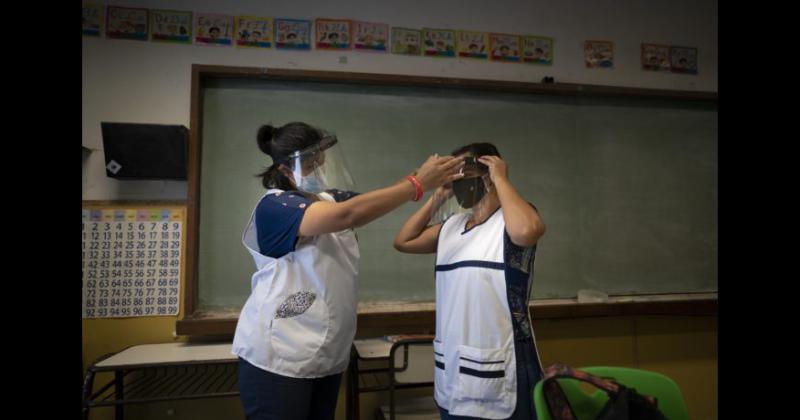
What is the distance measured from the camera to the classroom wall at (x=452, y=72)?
70.9 inches

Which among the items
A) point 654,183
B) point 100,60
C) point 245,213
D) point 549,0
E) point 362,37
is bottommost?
point 245,213

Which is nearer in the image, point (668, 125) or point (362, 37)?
point (362, 37)

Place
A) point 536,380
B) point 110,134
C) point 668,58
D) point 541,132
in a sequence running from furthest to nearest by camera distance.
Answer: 1. point 668,58
2. point 541,132
3. point 110,134
4. point 536,380

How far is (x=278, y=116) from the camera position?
1874mm

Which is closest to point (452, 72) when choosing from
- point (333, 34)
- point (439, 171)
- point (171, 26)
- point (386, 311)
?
point (333, 34)

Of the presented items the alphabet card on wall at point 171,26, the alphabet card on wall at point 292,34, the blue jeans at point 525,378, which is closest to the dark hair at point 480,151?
the blue jeans at point 525,378

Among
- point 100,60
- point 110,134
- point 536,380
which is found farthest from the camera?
point 100,60

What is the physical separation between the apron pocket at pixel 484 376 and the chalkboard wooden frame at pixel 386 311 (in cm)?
94

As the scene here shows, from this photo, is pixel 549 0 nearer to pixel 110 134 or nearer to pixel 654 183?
pixel 654 183

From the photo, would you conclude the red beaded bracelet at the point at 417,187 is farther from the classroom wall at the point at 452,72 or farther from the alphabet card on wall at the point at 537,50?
the alphabet card on wall at the point at 537,50

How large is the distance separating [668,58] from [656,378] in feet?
7.06

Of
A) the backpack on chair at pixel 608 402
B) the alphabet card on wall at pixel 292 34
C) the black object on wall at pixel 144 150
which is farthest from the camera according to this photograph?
the alphabet card on wall at pixel 292 34

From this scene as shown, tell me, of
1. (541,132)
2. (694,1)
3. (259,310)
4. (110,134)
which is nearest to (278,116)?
(110,134)

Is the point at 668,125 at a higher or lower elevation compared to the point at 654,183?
higher
